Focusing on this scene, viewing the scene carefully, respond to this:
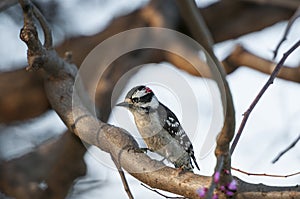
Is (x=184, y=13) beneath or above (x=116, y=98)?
above

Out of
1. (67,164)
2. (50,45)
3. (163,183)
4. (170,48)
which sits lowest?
(67,164)

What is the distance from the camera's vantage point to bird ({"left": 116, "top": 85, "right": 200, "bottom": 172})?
7.68 feet

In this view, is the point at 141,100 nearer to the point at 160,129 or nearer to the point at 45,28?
the point at 160,129

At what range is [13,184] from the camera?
2904mm

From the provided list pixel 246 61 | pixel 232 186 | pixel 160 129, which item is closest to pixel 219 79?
pixel 232 186

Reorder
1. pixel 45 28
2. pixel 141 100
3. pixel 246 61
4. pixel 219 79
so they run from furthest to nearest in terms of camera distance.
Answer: pixel 246 61
pixel 141 100
pixel 45 28
pixel 219 79

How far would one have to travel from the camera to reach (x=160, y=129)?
2385 millimetres

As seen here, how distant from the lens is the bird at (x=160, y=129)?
92.2 inches

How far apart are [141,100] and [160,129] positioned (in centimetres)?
15

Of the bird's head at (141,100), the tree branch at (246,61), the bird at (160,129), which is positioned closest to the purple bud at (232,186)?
the bird at (160,129)

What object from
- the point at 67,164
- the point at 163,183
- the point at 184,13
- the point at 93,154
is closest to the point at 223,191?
the point at 163,183

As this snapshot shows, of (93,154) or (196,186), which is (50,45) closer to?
(93,154)

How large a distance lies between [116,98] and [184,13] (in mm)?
1879

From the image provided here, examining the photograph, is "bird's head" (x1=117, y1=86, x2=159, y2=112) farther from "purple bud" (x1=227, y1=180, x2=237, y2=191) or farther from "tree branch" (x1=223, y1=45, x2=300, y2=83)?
"purple bud" (x1=227, y1=180, x2=237, y2=191)
